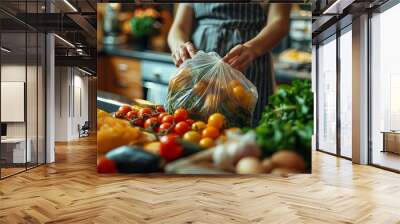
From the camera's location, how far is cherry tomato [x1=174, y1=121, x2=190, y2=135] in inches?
191

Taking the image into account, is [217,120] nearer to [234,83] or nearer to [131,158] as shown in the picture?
[234,83]

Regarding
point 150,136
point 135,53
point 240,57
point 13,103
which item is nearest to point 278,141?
point 240,57

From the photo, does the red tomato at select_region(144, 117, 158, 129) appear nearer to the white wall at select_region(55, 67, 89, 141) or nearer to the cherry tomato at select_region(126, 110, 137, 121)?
the cherry tomato at select_region(126, 110, 137, 121)

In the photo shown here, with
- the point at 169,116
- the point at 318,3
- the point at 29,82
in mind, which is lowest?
the point at 169,116

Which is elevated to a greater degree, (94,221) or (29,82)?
(29,82)

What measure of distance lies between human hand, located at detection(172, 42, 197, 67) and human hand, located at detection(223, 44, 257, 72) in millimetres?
415

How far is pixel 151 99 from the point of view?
5.05 meters

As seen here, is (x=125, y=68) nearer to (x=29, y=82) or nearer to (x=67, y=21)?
(x=29, y=82)

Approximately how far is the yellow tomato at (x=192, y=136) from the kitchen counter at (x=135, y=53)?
0.91 meters

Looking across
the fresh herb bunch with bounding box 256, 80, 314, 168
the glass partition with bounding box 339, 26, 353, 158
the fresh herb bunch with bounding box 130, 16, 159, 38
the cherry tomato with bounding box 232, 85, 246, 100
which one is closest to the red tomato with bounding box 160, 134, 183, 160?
the cherry tomato with bounding box 232, 85, 246, 100

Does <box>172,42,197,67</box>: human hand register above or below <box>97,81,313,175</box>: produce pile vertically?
above

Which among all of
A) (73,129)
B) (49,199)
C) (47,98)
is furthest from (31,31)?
(73,129)

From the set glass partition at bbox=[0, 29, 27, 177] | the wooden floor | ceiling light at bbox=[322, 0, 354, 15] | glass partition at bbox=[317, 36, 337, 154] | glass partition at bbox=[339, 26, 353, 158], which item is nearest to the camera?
the wooden floor

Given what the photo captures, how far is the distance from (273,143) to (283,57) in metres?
1.05
